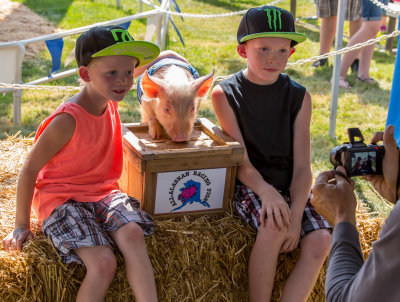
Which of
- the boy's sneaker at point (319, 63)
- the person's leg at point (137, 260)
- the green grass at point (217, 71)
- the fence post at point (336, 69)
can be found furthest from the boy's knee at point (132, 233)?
the boy's sneaker at point (319, 63)

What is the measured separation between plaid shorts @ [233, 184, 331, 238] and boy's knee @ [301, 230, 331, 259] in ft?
0.13

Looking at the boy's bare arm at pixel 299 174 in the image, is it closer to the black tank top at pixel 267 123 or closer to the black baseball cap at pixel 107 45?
the black tank top at pixel 267 123

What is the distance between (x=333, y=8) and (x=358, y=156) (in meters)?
6.29

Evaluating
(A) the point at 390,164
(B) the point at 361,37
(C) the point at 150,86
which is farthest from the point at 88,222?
(B) the point at 361,37

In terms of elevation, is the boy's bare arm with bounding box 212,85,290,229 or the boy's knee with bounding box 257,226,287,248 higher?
the boy's bare arm with bounding box 212,85,290,229

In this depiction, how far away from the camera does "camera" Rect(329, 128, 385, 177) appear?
7.99ft

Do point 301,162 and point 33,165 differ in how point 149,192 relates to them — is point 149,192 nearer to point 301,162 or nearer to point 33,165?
point 33,165

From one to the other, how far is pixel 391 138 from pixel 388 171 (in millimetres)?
155

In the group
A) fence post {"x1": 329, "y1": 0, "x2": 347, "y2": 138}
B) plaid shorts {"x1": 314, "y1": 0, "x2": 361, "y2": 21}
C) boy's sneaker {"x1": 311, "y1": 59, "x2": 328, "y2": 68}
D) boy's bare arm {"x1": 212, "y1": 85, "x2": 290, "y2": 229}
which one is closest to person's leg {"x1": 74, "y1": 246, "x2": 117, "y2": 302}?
boy's bare arm {"x1": 212, "y1": 85, "x2": 290, "y2": 229}

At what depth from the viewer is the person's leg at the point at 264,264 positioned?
3119 mm

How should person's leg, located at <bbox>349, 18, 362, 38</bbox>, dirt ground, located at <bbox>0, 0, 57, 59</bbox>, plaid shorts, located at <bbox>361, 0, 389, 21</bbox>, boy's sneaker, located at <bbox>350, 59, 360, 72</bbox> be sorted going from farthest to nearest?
dirt ground, located at <bbox>0, 0, 57, 59</bbox>
boy's sneaker, located at <bbox>350, 59, 360, 72</bbox>
person's leg, located at <bbox>349, 18, 362, 38</bbox>
plaid shorts, located at <bbox>361, 0, 389, 21</bbox>

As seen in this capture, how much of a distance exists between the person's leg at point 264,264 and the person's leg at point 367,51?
5.46 meters

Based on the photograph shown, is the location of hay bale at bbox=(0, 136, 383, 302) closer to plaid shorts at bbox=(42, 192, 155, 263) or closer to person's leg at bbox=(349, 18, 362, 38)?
plaid shorts at bbox=(42, 192, 155, 263)

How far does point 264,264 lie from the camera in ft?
10.3
